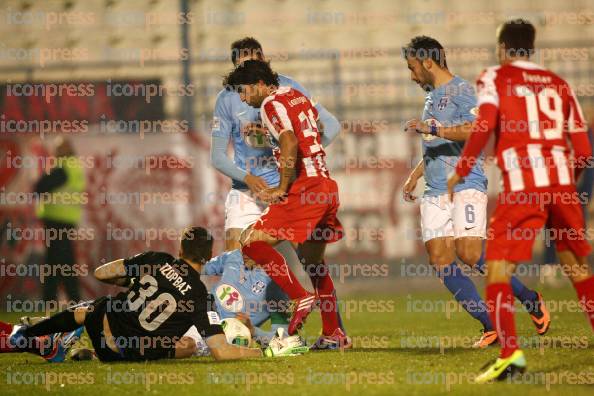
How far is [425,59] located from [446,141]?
72 centimetres

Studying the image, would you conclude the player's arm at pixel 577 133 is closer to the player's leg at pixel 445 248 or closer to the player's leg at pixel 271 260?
the player's leg at pixel 445 248

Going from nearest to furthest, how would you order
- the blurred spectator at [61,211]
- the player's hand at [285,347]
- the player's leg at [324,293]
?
the player's hand at [285,347]
the player's leg at [324,293]
the blurred spectator at [61,211]

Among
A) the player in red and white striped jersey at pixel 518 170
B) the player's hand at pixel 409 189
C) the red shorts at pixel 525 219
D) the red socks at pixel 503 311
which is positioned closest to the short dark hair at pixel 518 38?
the player in red and white striped jersey at pixel 518 170

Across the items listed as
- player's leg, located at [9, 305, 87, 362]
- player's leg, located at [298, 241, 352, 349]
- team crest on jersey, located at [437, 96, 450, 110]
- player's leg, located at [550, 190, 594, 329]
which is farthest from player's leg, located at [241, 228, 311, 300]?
player's leg, located at [550, 190, 594, 329]

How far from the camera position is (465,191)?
8336 millimetres

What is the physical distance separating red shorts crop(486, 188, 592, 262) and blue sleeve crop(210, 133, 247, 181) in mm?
3009

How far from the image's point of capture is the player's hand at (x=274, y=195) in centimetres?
744

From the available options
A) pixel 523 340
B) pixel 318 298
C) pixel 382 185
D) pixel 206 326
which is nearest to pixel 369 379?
pixel 206 326

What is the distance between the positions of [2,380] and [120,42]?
12.2m

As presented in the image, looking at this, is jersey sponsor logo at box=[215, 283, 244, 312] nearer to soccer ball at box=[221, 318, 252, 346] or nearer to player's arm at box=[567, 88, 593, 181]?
soccer ball at box=[221, 318, 252, 346]

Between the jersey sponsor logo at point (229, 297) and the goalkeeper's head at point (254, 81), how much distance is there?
5.27 feet

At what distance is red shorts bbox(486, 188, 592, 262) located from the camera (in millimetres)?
5922

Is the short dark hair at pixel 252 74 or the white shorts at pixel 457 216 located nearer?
the short dark hair at pixel 252 74

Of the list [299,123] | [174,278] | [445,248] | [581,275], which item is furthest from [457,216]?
[174,278]
